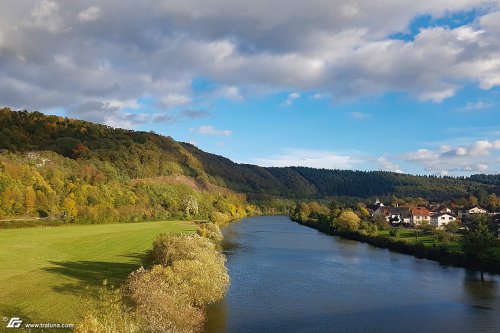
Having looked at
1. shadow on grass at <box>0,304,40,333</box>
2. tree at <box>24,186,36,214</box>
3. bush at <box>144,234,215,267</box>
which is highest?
tree at <box>24,186,36,214</box>

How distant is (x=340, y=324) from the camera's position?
127ft

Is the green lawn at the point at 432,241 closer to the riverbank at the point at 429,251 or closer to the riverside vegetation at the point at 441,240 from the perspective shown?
the riverside vegetation at the point at 441,240

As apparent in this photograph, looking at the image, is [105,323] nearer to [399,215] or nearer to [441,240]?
[441,240]

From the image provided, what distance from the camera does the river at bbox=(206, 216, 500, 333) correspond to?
3891 centimetres

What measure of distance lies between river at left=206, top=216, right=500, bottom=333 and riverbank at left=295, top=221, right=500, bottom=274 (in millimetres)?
2994

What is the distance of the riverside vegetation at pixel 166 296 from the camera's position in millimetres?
25094

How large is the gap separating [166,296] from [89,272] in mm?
20953

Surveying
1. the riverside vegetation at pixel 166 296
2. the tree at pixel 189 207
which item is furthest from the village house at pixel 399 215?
the riverside vegetation at pixel 166 296

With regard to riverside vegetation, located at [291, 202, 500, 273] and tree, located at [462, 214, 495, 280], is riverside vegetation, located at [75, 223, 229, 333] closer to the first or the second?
tree, located at [462, 214, 495, 280]

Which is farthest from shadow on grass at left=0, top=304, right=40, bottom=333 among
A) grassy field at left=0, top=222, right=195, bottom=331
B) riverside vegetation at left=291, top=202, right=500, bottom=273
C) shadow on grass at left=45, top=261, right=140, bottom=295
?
riverside vegetation at left=291, top=202, right=500, bottom=273

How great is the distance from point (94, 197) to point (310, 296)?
94.9m

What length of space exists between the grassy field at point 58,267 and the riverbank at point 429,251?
5249 cm

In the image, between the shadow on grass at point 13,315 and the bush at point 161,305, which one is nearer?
the shadow on grass at point 13,315

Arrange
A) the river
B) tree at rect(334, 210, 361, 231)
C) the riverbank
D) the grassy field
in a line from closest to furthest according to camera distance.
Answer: the grassy field < the river < the riverbank < tree at rect(334, 210, 361, 231)
